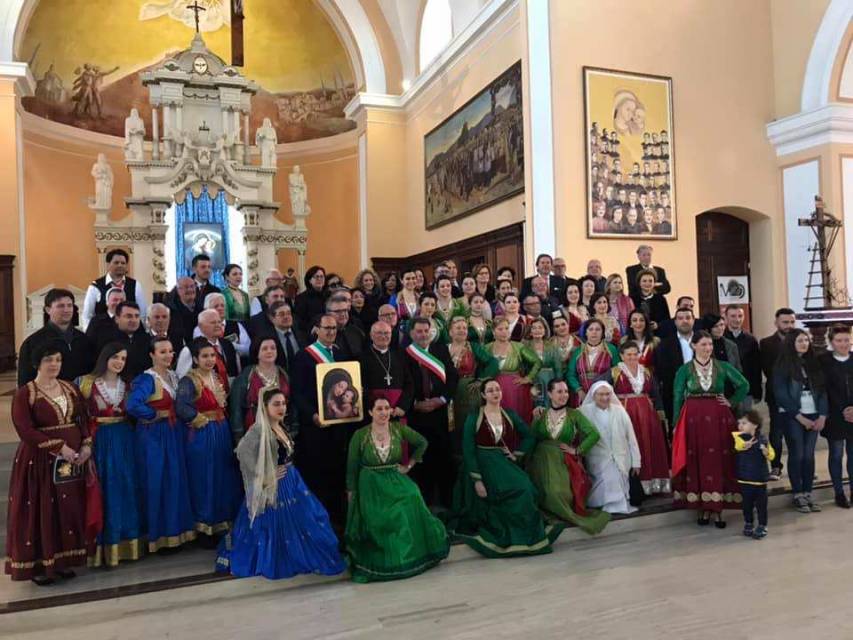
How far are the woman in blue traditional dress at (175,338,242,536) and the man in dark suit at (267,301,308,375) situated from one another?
0.59 m

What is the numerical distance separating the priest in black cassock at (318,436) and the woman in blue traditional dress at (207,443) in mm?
516

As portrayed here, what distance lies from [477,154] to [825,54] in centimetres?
564

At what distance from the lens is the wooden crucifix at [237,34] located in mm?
11453

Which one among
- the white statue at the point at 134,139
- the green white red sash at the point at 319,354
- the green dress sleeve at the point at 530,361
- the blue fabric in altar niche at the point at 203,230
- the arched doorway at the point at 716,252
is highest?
the white statue at the point at 134,139

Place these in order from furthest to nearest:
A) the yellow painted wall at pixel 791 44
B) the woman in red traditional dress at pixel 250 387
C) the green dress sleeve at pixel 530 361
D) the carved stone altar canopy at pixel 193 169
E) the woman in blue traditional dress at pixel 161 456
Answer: the carved stone altar canopy at pixel 193 169 → the yellow painted wall at pixel 791 44 → the green dress sleeve at pixel 530 361 → the woman in red traditional dress at pixel 250 387 → the woman in blue traditional dress at pixel 161 456

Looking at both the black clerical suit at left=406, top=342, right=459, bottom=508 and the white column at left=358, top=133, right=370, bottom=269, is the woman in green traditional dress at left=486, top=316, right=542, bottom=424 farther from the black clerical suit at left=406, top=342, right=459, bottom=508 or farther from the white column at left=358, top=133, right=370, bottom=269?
the white column at left=358, top=133, right=370, bottom=269

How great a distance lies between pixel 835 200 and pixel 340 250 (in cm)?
1117

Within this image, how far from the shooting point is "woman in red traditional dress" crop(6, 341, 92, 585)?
423 cm

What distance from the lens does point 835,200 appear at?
10711 millimetres

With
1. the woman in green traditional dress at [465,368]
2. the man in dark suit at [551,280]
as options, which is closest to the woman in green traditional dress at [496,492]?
the woman in green traditional dress at [465,368]

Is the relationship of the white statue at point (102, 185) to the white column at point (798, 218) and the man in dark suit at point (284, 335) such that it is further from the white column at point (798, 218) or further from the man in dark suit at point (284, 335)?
the white column at point (798, 218)

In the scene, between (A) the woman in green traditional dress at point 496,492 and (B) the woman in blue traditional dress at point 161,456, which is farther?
(A) the woman in green traditional dress at point 496,492

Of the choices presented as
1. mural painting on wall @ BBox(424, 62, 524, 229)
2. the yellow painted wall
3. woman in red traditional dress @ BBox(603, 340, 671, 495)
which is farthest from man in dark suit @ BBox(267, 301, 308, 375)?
the yellow painted wall

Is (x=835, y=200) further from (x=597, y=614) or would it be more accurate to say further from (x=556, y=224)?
(x=597, y=614)
